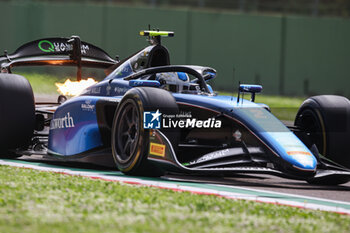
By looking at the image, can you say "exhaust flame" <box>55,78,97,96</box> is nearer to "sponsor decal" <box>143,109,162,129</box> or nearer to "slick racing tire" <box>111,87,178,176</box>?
"slick racing tire" <box>111,87,178,176</box>

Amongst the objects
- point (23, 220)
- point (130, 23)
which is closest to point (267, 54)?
point (130, 23)

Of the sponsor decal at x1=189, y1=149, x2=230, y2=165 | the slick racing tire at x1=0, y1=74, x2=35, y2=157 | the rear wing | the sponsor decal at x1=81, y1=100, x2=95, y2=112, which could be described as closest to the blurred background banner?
the rear wing

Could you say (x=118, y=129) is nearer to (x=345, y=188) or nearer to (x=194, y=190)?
(x=194, y=190)

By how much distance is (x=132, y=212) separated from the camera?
555 cm

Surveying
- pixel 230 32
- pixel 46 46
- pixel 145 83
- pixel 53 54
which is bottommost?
pixel 145 83

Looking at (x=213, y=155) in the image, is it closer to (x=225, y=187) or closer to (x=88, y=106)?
(x=225, y=187)

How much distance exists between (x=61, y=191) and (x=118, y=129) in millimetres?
1745

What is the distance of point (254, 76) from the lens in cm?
2719

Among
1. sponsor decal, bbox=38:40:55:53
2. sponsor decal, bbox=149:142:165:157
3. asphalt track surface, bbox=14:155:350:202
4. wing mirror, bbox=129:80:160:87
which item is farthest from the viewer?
sponsor decal, bbox=38:40:55:53

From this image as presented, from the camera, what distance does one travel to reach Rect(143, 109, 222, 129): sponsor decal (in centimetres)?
755

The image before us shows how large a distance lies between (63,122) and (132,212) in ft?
12.1

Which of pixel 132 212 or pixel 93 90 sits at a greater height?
pixel 93 90

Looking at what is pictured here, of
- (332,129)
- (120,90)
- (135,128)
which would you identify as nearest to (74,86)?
(120,90)

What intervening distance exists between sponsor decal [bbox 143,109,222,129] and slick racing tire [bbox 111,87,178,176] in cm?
5
